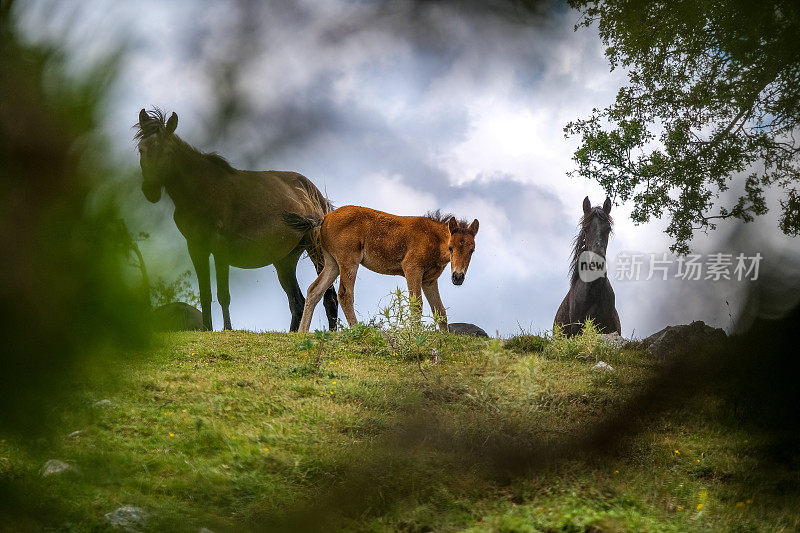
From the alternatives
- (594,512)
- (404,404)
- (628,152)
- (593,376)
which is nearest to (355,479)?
(404,404)

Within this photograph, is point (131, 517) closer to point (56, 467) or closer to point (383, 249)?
point (56, 467)

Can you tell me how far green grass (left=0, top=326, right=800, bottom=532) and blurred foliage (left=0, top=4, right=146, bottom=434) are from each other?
59mm

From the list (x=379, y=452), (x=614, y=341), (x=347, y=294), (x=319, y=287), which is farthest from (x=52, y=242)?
(x=319, y=287)

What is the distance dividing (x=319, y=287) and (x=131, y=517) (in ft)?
17.4

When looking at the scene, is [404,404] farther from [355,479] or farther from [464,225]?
[464,225]

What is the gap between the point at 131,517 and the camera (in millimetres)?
1009

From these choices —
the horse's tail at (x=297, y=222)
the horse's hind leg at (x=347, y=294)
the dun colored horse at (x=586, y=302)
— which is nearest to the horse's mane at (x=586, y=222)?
the dun colored horse at (x=586, y=302)

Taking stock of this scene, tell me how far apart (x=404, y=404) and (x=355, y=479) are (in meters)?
0.19

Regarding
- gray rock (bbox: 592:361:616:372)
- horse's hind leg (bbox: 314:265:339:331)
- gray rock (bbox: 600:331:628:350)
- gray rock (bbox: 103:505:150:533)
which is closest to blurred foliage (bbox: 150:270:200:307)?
gray rock (bbox: 103:505:150:533)

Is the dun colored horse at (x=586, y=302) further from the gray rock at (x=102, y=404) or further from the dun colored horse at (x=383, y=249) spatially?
the gray rock at (x=102, y=404)

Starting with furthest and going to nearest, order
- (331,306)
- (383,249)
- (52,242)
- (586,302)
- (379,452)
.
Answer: (331,306) → (383,249) → (586,302) → (379,452) → (52,242)

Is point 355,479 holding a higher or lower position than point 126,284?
lower

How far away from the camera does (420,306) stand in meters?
5.10

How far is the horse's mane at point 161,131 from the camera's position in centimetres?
71
